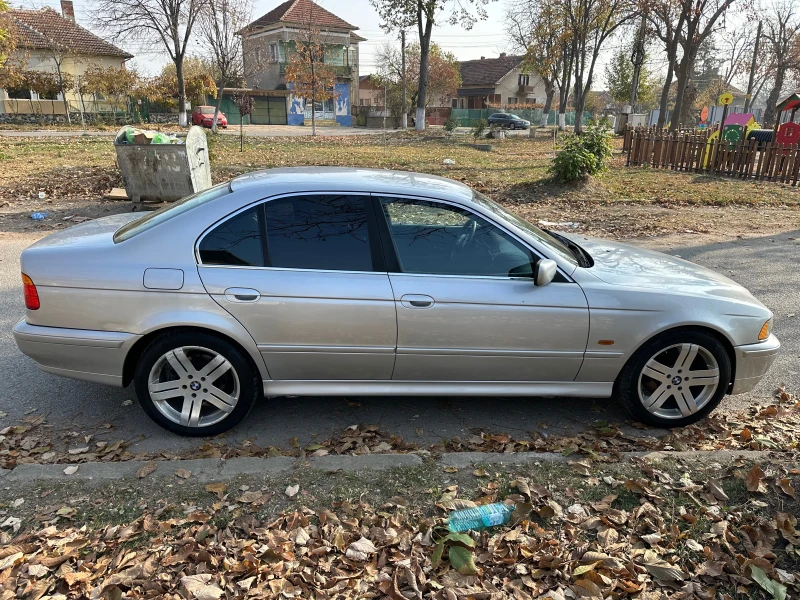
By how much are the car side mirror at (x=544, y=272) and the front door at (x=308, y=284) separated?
891 millimetres

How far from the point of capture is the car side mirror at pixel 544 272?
349 centimetres

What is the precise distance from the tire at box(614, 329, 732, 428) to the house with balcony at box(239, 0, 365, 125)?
162 feet

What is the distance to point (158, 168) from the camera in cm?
988

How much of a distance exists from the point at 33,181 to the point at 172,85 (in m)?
30.5

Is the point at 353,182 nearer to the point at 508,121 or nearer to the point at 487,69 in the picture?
the point at 508,121

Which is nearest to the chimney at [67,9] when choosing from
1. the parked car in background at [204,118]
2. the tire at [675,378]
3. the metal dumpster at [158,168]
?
the parked car in background at [204,118]

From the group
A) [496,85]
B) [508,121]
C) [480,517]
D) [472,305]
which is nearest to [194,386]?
[472,305]

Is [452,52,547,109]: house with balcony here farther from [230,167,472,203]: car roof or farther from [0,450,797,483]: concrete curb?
[0,450,797,483]: concrete curb

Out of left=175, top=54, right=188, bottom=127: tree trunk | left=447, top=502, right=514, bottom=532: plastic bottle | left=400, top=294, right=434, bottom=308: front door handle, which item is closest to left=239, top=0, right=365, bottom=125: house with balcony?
left=175, top=54, right=188, bottom=127: tree trunk

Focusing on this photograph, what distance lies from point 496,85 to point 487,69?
12.4 feet

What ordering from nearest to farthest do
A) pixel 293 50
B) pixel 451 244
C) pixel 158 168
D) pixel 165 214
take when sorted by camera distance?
pixel 451 244 → pixel 165 214 → pixel 158 168 → pixel 293 50

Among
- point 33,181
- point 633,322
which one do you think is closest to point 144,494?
point 633,322

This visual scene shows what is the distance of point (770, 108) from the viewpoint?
53.6 m

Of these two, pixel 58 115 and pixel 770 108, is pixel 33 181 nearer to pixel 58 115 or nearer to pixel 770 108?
pixel 58 115
